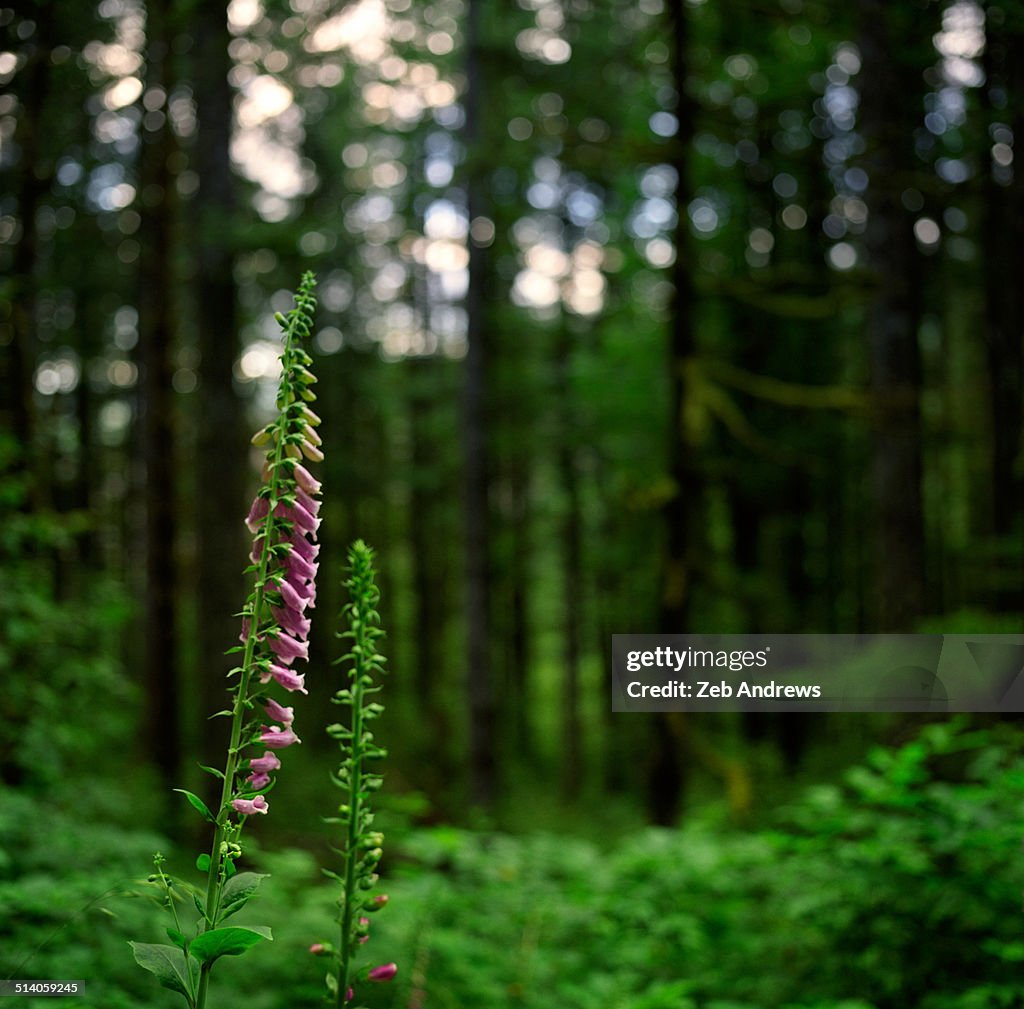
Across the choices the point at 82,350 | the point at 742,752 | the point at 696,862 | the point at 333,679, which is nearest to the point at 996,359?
the point at 742,752

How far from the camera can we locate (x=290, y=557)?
1.51m

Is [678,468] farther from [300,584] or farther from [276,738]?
[276,738]

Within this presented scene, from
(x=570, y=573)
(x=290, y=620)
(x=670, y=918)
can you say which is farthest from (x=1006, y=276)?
(x=570, y=573)

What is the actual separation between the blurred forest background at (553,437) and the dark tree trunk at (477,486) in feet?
0.20

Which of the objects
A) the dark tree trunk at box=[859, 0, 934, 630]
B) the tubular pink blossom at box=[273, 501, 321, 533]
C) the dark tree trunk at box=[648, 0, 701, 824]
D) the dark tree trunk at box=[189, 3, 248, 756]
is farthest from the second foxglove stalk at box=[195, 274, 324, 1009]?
the dark tree trunk at box=[189, 3, 248, 756]

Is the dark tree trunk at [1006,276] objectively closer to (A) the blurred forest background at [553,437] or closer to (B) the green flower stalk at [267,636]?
(A) the blurred forest background at [553,437]

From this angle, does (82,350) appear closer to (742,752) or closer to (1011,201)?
(742,752)

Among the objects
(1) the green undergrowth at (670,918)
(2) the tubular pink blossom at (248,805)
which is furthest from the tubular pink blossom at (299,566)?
(1) the green undergrowth at (670,918)

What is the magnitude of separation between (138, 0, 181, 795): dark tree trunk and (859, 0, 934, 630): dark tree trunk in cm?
624

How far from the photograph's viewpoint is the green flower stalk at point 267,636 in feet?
4.51

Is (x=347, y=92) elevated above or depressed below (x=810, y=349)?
above

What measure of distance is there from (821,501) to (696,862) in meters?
10.6

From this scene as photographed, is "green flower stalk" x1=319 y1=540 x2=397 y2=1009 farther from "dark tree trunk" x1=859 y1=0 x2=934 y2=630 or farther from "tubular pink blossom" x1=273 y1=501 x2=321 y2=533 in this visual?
"dark tree trunk" x1=859 y1=0 x2=934 y2=630

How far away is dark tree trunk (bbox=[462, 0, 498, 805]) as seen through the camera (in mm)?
9547
